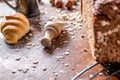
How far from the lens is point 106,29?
688 millimetres

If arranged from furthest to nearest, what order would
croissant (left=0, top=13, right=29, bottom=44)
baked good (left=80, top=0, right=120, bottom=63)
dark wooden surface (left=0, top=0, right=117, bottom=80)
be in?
croissant (left=0, top=13, right=29, bottom=44)
dark wooden surface (left=0, top=0, right=117, bottom=80)
baked good (left=80, top=0, right=120, bottom=63)

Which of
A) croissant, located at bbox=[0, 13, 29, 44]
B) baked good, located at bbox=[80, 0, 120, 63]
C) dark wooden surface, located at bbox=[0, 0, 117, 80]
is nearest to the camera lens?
baked good, located at bbox=[80, 0, 120, 63]

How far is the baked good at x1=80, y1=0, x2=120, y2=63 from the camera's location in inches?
26.4

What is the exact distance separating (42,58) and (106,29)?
0.25 metres

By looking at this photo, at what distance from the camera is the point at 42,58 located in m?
0.87

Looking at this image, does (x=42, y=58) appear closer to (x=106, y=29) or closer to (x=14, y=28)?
(x=14, y=28)

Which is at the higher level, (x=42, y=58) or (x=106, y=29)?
(x=106, y=29)

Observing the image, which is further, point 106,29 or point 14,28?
point 14,28

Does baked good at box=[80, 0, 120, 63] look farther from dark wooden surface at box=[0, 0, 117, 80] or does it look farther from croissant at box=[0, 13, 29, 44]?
croissant at box=[0, 13, 29, 44]

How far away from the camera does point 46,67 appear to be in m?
0.83

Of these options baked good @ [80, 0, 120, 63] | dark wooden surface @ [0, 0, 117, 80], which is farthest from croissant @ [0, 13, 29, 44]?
baked good @ [80, 0, 120, 63]

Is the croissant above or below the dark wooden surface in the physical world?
above

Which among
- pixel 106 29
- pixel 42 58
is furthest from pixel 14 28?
pixel 106 29

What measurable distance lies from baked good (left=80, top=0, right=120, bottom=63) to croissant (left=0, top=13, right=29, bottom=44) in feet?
1.00
